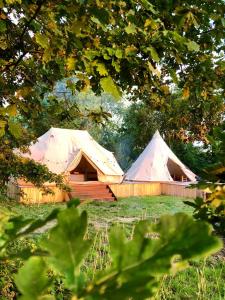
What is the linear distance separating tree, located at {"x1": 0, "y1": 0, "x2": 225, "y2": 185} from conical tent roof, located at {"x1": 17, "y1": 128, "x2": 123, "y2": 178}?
799 inches

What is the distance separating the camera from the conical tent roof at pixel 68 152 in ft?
79.7

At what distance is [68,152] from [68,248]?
25.1 metres

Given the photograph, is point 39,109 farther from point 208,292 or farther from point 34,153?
point 34,153

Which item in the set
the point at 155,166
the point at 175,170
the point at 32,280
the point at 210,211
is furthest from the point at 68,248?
the point at 175,170

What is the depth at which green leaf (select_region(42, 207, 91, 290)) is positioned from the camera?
0.41 meters

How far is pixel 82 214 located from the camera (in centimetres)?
43

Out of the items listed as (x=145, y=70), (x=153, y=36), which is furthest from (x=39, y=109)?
(x=153, y=36)

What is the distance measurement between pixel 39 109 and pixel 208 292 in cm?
447

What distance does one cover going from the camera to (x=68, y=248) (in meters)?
0.41

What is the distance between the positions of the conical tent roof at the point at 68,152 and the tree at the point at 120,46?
20.3 m

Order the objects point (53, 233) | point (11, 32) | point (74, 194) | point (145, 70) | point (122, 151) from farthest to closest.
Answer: point (122, 151) < point (74, 194) < point (11, 32) < point (145, 70) < point (53, 233)

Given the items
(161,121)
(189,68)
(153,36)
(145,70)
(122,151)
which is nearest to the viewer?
(153,36)

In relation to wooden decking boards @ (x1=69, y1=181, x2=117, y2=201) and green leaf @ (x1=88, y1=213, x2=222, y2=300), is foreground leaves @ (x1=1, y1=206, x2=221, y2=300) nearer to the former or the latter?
green leaf @ (x1=88, y1=213, x2=222, y2=300)

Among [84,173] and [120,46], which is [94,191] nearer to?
[84,173]
